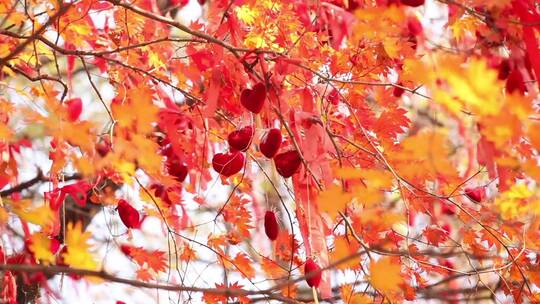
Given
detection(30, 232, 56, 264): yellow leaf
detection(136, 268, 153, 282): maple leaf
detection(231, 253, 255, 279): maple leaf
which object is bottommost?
detection(30, 232, 56, 264): yellow leaf

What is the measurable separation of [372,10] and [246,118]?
0.52 metres

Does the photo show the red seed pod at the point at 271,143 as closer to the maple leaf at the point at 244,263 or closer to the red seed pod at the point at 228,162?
the red seed pod at the point at 228,162

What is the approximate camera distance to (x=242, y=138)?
1628 mm

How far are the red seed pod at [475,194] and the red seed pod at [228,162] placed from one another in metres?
0.59

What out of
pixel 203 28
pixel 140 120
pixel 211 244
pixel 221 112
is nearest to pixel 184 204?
pixel 211 244

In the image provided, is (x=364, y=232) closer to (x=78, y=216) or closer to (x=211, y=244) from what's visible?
(x=211, y=244)

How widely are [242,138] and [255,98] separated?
0.37 feet

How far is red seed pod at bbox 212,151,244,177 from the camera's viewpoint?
172cm

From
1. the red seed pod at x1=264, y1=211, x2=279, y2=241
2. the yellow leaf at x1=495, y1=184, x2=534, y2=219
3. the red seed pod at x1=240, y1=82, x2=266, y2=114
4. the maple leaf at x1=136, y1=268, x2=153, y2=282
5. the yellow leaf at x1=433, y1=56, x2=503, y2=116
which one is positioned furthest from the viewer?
the maple leaf at x1=136, y1=268, x2=153, y2=282

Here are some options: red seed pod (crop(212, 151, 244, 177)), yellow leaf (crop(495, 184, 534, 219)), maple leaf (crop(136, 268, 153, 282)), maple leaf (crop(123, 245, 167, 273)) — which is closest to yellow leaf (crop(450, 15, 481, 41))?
yellow leaf (crop(495, 184, 534, 219))

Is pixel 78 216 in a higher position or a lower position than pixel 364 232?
higher

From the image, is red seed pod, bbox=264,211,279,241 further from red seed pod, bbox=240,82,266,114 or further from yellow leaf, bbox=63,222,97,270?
yellow leaf, bbox=63,222,97,270

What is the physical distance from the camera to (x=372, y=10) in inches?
47.8

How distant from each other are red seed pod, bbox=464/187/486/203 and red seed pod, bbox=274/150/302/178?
57cm
